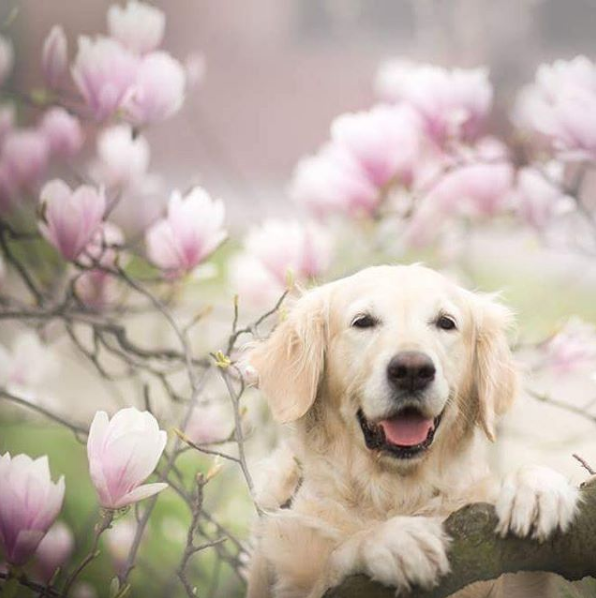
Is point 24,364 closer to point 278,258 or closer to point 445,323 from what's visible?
point 278,258

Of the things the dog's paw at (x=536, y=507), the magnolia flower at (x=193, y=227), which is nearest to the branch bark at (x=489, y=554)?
the dog's paw at (x=536, y=507)

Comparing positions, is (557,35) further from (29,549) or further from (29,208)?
(29,549)

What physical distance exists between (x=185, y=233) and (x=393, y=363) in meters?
0.30

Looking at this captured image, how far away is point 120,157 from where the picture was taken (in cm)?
119

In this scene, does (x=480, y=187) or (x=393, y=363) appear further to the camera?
(x=480, y=187)

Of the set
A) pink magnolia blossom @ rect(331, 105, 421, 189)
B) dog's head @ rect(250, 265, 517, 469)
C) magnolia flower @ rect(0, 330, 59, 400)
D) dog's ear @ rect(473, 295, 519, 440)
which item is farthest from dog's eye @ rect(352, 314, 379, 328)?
magnolia flower @ rect(0, 330, 59, 400)

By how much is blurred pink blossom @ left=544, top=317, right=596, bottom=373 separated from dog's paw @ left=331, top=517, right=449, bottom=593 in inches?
17.6

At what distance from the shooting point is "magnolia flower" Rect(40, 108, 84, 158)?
123cm

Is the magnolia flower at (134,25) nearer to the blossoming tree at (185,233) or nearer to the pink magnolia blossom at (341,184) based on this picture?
the blossoming tree at (185,233)

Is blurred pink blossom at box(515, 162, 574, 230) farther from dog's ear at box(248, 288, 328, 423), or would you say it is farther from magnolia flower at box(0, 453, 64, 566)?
magnolia flower at box(0, 453, 64, 566)

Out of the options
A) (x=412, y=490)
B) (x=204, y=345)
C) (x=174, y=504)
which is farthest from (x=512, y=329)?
(x=174, y=504)

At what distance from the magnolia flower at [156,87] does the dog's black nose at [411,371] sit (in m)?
0.42

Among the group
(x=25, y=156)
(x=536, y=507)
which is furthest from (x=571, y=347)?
(x=25, y=156)

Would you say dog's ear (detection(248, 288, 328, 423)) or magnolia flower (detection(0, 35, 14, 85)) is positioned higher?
magnolia flower (detection(0, 35, 14, 85))
